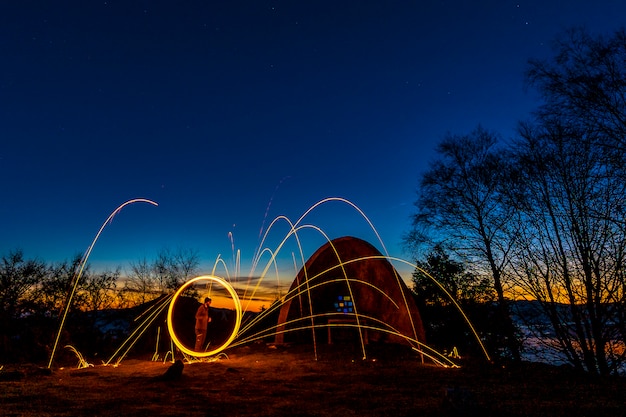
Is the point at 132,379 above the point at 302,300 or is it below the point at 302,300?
below

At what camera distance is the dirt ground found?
20.9 feet

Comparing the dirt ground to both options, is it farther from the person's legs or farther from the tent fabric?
the tent fabric

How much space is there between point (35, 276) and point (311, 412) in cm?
2215

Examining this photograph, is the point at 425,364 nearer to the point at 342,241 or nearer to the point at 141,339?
the point at 342,241

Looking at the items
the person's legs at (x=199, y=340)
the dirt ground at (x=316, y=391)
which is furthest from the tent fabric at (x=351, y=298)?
the dirt ground at (x=316, y=391)

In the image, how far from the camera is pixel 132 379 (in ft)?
32.3

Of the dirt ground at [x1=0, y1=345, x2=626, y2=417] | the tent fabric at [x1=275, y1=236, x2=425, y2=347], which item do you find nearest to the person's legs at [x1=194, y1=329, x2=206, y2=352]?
the dirt ground at [x1=0, y1=345, x2=626, y2=417]

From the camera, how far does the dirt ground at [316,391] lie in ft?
20.9

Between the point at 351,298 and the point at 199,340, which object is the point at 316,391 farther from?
the point at 351,298

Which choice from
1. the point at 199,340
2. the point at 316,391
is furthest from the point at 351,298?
the point at 316,391

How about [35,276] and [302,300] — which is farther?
[35,276]

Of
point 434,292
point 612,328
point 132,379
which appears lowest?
point 132,379

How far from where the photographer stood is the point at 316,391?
824 centimetres

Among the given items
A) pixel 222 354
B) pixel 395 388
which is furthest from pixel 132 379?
pixel 395 388
